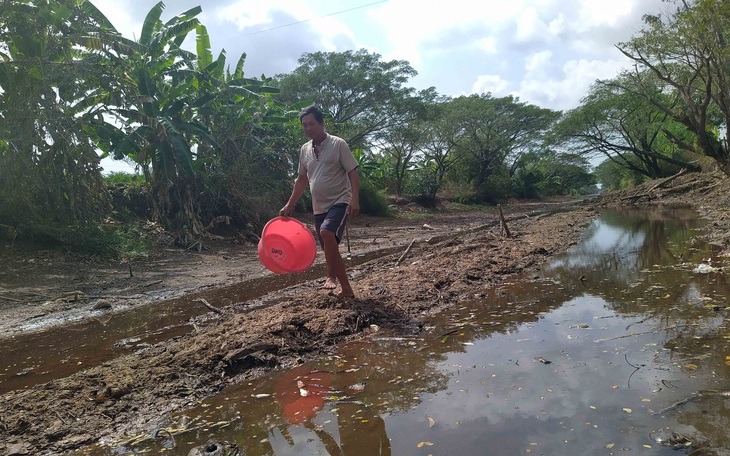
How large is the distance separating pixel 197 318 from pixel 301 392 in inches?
105

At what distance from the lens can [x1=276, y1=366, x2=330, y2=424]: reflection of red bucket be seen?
9.14 feet

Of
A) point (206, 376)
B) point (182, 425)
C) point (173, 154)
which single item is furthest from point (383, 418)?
point (173, 154)

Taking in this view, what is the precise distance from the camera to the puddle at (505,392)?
229cm

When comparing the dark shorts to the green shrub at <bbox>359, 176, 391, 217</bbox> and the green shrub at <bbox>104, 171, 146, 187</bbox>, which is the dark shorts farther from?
the green shrub at <bbox>359, 176, 391, 217</bbox>

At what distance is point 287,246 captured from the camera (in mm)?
5180

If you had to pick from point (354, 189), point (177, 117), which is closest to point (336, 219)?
point (354, 189)

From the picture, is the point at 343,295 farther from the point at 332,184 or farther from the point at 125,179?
the point at 125,179

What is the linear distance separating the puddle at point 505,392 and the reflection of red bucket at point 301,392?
0.5 inches

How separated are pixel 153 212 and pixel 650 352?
43.1 ft

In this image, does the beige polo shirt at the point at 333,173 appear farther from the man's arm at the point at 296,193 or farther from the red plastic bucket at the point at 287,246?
the red plastic bucket at the point at 287,246

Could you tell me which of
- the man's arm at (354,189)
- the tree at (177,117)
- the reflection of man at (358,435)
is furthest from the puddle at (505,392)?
the tree at (177,117)

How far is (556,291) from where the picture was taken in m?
5.47

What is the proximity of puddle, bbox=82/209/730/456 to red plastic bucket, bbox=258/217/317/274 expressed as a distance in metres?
1.44

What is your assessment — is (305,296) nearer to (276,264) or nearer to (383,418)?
(276,264)
